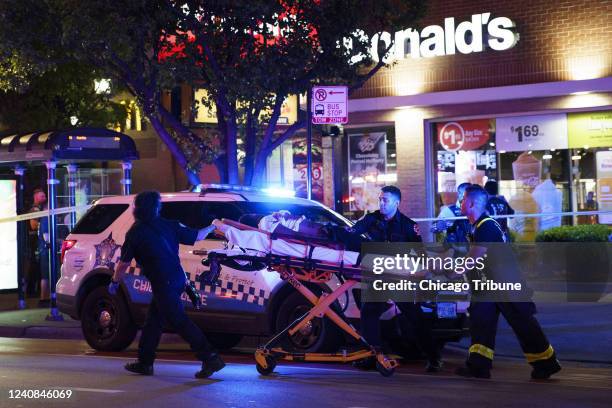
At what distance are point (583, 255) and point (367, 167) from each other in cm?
627

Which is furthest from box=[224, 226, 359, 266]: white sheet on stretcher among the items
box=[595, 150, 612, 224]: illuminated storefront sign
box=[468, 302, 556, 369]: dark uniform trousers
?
box=[595, 150, 612, 224]: illuminated storefront sign

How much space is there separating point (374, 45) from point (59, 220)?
7398 mm

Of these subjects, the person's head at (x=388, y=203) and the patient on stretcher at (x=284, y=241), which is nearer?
the patient on stretcher at (x=284, y=241)

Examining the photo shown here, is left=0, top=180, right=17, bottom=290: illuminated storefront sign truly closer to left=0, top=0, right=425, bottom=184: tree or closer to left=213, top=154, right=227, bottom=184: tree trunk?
left=0, top=0, right=425, bottom=184: tree

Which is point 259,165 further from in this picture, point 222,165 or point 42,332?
point 42,332

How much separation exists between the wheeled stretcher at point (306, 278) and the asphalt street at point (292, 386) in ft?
0.61

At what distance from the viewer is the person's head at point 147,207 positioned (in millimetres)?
10148

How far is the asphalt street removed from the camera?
28.0ft

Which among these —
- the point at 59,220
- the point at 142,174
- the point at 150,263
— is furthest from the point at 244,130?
the point at 142,174

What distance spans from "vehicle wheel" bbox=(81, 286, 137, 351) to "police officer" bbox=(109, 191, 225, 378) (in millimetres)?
2381

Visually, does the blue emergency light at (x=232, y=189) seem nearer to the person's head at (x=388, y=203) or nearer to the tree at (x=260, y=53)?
the person's head at (x=388, y=203)

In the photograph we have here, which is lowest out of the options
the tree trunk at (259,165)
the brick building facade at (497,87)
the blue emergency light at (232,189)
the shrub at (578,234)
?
the shrub at (578,234)

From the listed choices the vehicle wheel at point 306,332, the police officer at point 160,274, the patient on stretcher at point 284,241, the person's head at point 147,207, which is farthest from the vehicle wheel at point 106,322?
the patient on stretcher at point 284,241

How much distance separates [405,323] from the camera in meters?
10.5
